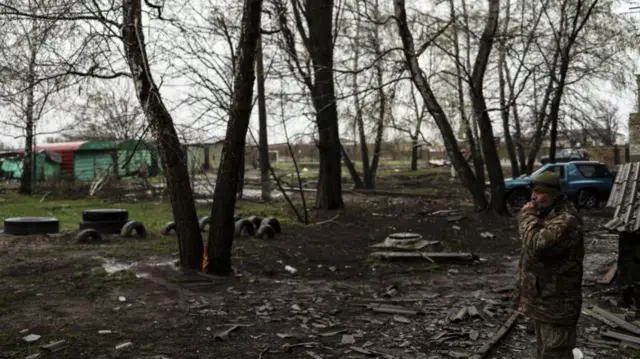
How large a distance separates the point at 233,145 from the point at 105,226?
6.10 meters

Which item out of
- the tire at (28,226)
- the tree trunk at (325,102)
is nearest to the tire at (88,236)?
the tire at (28,226)

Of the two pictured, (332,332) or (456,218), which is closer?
(332,332)

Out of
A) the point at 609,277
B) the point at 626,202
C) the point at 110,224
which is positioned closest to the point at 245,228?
the point at 110,224

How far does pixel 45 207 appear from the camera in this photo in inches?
839

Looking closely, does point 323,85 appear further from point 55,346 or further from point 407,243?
point 55,346

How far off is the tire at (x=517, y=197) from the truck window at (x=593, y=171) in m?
2.45

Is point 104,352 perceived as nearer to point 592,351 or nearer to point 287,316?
point 287,316

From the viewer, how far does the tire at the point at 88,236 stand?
40.1 ft

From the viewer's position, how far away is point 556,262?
4656mm

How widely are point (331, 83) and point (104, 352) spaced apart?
549 inches

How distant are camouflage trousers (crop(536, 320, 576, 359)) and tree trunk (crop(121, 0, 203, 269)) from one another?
5941mm

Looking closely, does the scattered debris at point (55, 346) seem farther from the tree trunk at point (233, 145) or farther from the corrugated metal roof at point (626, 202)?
the corrugated metal roof at point (626, 202)

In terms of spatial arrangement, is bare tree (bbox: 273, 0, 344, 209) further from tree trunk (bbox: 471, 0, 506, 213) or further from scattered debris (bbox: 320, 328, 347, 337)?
scattered debris (bbox: 320, 328, 347, 337)

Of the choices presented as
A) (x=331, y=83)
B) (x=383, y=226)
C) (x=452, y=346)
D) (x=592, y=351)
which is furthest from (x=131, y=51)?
(x=331, y=83)
